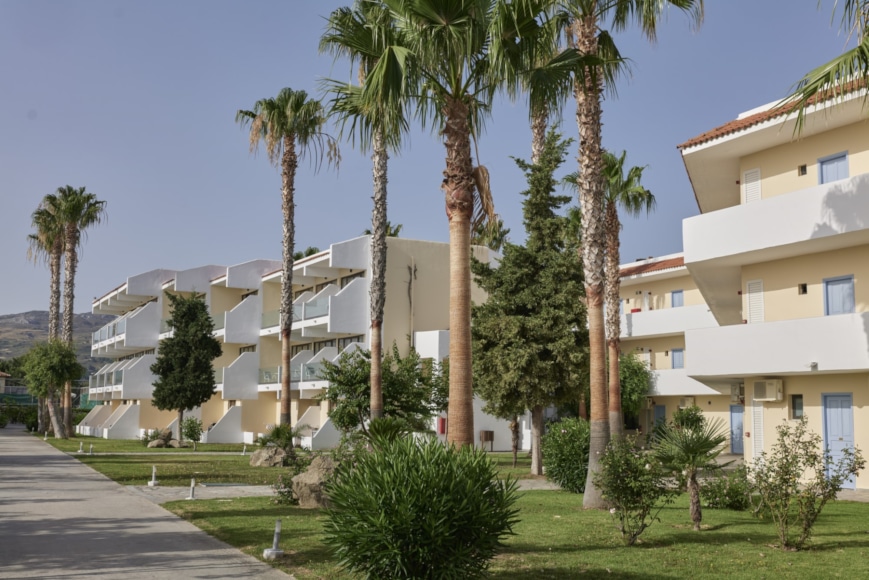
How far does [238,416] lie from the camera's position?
51688mm

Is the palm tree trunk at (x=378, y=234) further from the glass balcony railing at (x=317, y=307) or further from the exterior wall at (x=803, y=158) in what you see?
the glass balcony railing at (x=317, y=307)

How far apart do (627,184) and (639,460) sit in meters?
24.3

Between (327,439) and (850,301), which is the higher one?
(850,301)

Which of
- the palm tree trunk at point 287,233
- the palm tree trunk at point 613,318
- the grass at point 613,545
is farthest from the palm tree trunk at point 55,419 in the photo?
the grass at point 613,545

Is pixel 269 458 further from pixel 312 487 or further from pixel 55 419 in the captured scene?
pixel 55 419

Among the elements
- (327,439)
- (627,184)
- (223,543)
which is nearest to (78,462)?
(327,439)

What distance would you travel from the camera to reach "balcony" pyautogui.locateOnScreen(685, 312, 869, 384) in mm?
20266

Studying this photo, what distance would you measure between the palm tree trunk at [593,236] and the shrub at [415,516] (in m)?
8.19

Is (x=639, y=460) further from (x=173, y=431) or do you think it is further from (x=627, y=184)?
(x=173, y=431)

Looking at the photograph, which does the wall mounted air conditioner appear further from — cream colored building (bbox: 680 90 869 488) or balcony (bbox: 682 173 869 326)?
balcony (bbox: 682 173 869 326)

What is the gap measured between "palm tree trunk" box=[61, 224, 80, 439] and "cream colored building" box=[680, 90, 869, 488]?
4236 centimetres

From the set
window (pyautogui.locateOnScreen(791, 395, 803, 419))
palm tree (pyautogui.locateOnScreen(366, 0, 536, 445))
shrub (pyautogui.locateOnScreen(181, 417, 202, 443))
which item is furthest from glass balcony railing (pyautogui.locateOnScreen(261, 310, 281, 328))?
palm tree (pyautogui.locateOnScreen(366, 0, 536, 445))

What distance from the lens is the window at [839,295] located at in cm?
2184

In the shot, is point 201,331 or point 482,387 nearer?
point 482,387
